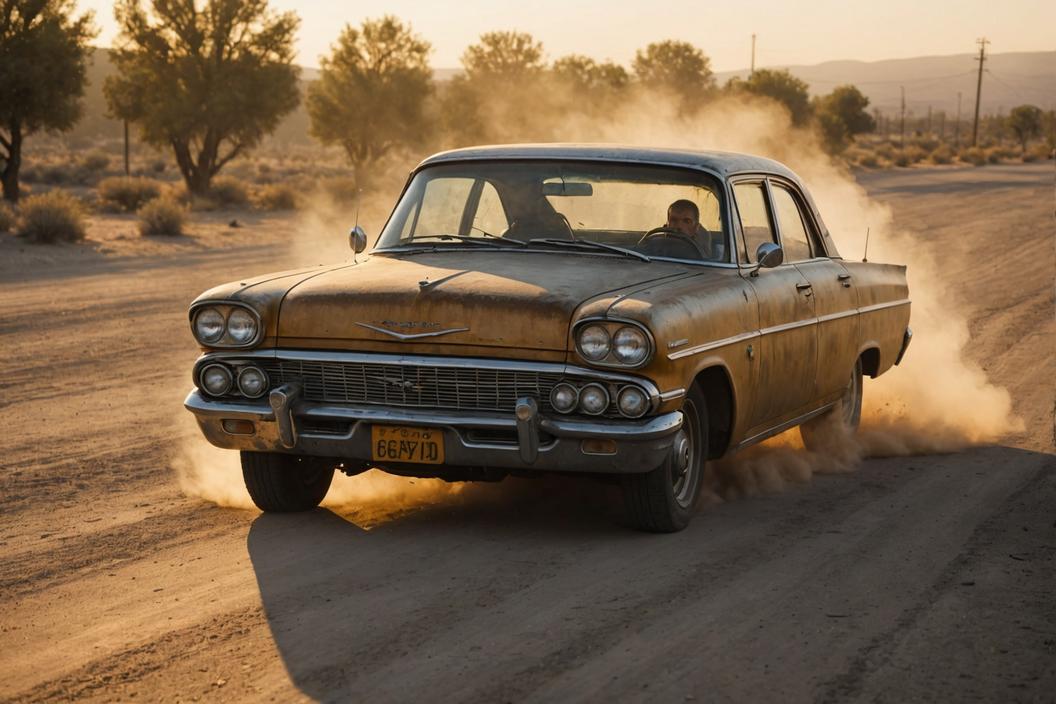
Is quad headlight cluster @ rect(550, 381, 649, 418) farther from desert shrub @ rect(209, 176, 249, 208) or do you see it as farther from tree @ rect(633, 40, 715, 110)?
tree @ rect(633, 40, 715, 110)

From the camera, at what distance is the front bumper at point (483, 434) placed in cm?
561

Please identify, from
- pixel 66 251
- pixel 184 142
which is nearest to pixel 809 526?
pixel 66 251

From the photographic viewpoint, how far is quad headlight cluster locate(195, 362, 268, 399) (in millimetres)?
6059

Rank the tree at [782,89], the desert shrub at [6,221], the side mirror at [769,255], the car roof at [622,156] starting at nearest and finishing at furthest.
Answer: the side mirror at [769,255]
the car roof at [622,156]
the desert shrub at [6,221]
the tree at [782,89]

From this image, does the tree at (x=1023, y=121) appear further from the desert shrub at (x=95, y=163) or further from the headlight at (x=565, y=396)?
the headlight at (x=565, y=396)

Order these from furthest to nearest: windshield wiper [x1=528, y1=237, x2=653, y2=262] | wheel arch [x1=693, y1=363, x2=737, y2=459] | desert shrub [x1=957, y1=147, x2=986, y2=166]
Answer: desert shrub [x1=957, y1=147, x2=986, y2=166]
windshield wiper [x1=528, y1=237, x2=653, y2=262]
wheel arch [x1=693, y1=363, x2=737, y2=459]

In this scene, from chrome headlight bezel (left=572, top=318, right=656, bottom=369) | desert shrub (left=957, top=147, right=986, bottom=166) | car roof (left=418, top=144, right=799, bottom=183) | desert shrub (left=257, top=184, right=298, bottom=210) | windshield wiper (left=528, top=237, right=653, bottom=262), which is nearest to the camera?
chrome headlight bezel (left=572, top=318, right=656, bottom=369)

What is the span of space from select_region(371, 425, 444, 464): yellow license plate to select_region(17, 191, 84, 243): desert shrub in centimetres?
2094

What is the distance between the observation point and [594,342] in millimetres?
5586

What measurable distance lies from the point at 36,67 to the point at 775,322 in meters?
32.9

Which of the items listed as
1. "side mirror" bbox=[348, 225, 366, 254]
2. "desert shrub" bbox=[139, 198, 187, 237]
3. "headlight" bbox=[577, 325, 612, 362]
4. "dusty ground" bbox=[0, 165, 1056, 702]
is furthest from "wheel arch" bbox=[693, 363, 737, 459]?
"desert shrub" bbox=[139, 198, 187, 237]

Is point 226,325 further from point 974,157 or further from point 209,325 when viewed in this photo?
point 974,157

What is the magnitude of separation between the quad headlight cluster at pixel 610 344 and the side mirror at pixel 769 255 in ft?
4.64

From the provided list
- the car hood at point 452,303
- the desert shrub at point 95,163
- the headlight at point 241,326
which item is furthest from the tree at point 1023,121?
the headlight at point 241,326
